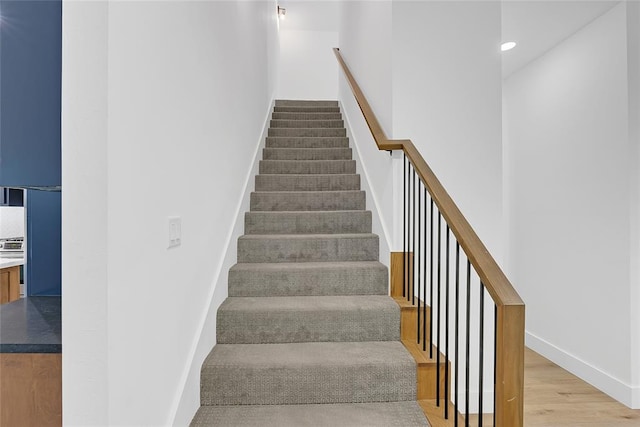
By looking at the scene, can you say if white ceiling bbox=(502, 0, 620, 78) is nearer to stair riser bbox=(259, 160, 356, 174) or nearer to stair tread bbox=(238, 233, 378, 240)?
stair riser bbox=(259, 160, 356, 174)

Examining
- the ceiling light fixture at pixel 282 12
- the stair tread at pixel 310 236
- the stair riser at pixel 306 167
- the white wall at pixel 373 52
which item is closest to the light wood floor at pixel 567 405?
the stair tread at pixel 310 236

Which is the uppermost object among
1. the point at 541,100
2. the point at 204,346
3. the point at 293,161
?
the point at 541,100

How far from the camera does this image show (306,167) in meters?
3.35

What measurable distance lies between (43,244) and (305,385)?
3.97 feet

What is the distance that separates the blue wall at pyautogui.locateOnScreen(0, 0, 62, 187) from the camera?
1152 millimetres

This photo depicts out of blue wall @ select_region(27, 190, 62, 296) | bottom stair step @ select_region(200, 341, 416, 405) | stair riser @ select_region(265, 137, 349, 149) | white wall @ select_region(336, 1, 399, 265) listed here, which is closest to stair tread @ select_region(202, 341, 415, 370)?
bottom stair step @ select_region(200, 341, 416, 405)

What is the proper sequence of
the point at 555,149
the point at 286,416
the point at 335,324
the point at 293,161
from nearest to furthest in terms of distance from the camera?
the point at 286,416, the point at 335,324, the point at 293,161, the point at 555,149

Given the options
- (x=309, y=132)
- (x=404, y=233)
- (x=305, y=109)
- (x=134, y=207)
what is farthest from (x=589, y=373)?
(x=305, y=109)

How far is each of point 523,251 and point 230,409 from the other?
3.58 metres

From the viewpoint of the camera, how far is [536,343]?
384 centimetres

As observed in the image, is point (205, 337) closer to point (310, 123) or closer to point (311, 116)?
point (310, 123)

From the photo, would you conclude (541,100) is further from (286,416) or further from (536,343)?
(286,416)

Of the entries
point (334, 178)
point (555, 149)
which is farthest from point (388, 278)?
point (555, 149)

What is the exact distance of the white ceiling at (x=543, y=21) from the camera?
114 inches
